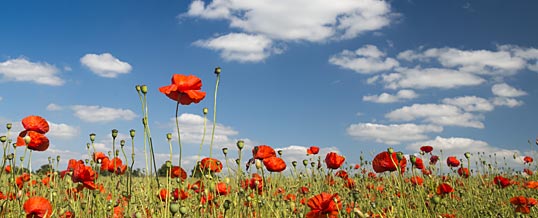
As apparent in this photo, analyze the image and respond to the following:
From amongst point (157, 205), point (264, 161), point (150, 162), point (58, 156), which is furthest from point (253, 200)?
point (58, 156)

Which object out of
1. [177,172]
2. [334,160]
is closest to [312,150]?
[334,160]

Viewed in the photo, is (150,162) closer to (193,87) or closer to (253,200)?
(193,87)

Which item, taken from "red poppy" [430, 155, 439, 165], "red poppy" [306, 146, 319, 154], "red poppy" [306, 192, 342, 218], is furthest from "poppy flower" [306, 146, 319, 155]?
"red poppy" [306, 192, 342, 218]

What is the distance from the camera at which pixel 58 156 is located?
4211mm

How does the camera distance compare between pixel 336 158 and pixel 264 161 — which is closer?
pixel 264 161

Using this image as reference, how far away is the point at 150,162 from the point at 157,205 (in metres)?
0.89

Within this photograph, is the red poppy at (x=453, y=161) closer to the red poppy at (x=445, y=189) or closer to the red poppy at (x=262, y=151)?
the red poppy at (x=445, y=189)

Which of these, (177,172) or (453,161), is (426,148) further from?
(177,172)

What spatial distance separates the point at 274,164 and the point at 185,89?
36.4 inches

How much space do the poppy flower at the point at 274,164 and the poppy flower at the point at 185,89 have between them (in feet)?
2.63

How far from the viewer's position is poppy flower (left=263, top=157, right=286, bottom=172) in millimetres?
2943

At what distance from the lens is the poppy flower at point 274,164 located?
294 centimetres

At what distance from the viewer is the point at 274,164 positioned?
9.73 ft

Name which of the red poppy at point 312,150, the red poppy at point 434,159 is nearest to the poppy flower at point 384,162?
the red poppy at point 312,150
